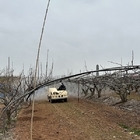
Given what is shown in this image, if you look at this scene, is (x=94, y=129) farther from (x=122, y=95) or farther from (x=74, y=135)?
(x=122, y=95)

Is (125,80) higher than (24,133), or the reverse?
(125,80)

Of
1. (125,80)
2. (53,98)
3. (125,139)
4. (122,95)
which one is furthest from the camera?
(53,98)

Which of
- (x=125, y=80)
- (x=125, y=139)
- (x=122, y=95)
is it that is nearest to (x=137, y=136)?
(x=125, y=139)

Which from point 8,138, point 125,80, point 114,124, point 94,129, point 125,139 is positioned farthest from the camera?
point 125,80

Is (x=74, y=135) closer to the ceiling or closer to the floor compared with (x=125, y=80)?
closer to the floor

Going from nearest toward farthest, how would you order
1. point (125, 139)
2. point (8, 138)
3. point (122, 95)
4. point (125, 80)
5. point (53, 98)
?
point (125, 139), point (8, 138), point (125, 80), point (122, 95), point (53, 98)

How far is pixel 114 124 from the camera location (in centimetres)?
1099

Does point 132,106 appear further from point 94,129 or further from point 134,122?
point 94,129

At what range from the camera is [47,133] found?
9.40 m

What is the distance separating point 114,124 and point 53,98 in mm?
13527

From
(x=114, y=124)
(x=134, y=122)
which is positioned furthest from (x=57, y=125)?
(x=134, y=122)

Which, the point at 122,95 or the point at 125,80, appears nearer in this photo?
the point at 125,80

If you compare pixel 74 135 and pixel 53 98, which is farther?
pixel 53 98

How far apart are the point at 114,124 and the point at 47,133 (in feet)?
10.1
